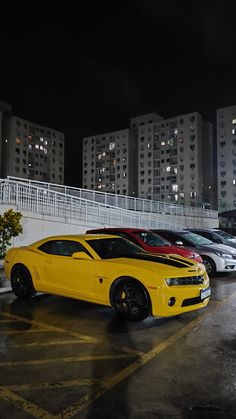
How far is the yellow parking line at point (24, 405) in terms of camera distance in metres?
3.04

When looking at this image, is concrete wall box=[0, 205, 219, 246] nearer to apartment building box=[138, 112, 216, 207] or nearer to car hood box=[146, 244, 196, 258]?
car hood box=[146, 244, 196, 258]

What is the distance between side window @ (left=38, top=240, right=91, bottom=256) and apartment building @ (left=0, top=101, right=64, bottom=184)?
96.3m

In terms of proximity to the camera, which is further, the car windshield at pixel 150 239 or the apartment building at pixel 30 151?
the apartment building at pixel 30 151

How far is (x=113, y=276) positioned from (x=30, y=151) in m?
105

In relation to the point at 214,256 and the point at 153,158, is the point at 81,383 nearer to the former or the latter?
the point at 214,256

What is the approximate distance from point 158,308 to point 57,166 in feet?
363

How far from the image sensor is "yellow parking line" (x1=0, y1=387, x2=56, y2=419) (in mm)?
3039

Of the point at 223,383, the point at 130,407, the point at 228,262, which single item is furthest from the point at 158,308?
the point at 228,262

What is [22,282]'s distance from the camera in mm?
7738

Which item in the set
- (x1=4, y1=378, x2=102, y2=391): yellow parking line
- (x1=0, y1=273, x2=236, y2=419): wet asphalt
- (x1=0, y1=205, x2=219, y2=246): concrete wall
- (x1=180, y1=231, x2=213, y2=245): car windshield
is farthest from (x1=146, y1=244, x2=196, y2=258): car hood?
(x1=0, y1=205, x2=219, y2=246): concrete wall

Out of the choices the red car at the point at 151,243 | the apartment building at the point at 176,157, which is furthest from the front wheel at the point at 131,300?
the apartment building at the point at 176,157

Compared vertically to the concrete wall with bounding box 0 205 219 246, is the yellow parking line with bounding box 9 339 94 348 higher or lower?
lower

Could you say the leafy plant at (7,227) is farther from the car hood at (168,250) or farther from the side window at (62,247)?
the car hood at (168,250)

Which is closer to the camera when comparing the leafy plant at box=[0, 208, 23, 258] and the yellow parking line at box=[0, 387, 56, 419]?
the yellow parking line at box=[0, 387, 56, 419]
